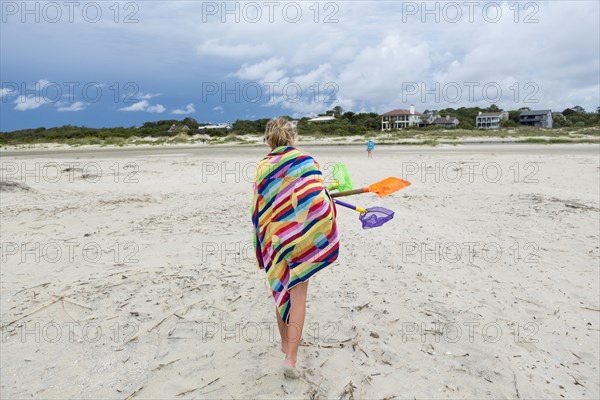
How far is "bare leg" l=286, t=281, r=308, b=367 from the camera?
3092 millimetres

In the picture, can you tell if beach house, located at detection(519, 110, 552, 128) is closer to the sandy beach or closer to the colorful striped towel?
the sandy beach

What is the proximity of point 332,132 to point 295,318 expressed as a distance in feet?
172

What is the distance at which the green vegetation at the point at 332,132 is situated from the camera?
45.4 meters

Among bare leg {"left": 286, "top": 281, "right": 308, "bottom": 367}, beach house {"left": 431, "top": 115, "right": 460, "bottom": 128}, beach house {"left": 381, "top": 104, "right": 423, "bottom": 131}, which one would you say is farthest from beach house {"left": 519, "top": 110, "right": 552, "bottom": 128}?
bare leg {"left": 286, "top": 281, "right": 308, "bottom": 367}

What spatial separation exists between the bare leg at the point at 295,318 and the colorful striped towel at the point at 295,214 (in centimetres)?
8

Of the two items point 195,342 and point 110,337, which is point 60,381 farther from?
point 195,342

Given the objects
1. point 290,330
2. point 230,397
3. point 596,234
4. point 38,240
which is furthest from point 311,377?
point 596,234

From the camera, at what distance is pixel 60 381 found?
329 centimetres

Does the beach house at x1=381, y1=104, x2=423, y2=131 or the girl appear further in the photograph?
the beach house at x1=381, y1=104, x2=423, y2=131

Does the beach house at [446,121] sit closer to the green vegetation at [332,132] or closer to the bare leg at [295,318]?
the green vegetation at [332,132]

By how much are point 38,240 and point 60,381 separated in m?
4.20

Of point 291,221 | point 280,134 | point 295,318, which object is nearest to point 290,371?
point 295,318

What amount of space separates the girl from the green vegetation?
32822 mm

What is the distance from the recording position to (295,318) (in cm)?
311
